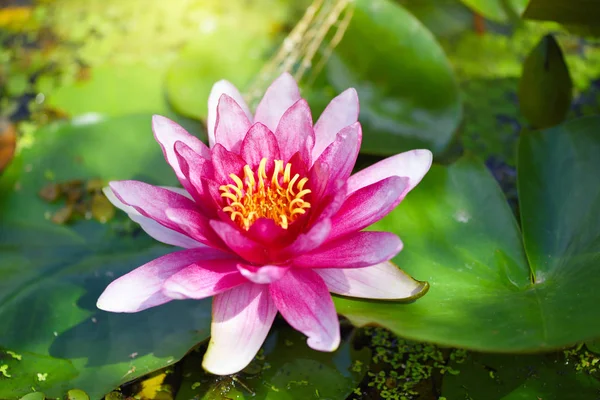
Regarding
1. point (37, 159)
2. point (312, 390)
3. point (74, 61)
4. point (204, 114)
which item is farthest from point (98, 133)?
point (312, 390)

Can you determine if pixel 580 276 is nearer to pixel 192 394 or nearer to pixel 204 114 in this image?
pixel 192 394

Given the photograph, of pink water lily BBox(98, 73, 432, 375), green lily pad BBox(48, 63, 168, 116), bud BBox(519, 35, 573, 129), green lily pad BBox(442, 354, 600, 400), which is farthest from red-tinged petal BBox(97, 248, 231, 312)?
bud BBox(519, 35, 573, 129)

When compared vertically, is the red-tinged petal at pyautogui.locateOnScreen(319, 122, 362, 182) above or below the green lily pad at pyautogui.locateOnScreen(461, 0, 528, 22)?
above

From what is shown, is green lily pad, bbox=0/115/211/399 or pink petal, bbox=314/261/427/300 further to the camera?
green lily pad, bbox=0/115/211/399

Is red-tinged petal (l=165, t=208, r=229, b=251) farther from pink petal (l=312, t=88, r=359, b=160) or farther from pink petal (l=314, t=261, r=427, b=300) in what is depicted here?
pink petal (l=312, t=88, r=359, b=160)

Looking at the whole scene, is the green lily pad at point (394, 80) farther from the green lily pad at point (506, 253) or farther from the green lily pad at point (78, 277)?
the green lily pad at point (78, 277)

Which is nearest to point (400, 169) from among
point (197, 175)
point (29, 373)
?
point (197, 175)
